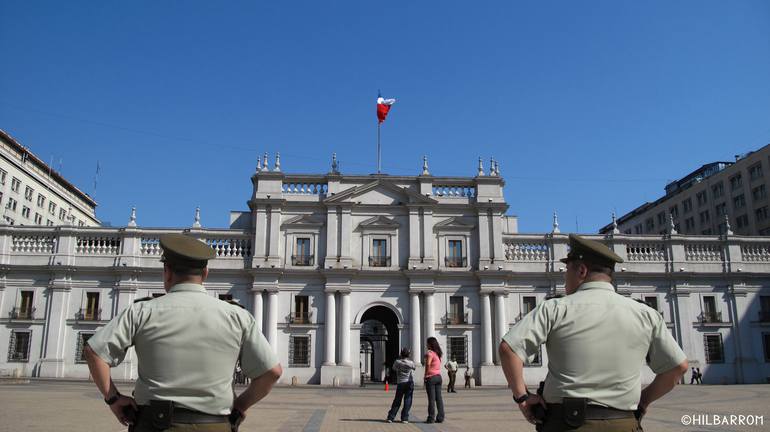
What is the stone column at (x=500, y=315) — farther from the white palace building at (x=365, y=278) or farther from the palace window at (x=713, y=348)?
the palace window at (x=713, y=348)

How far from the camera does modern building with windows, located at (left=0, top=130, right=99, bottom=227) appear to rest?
61.2 m

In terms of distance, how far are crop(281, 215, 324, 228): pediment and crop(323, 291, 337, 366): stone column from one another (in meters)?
4.59

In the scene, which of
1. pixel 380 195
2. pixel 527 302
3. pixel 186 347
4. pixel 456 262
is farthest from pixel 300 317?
pixel 186 347

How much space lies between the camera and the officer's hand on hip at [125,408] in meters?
4.17

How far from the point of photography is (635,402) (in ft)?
14.7

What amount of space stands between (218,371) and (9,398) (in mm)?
20022

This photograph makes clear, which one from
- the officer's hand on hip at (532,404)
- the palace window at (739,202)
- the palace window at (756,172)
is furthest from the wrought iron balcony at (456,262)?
the officer's hand on hip at (532,404)

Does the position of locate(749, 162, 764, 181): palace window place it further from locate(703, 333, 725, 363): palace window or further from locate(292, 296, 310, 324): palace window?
locate(292, 296, 310, 324): palace window

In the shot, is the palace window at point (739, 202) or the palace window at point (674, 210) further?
the palace window at point (674, 210)

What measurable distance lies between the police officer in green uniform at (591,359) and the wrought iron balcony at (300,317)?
36710 millimetres

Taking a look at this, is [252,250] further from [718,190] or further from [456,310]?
[718,190]

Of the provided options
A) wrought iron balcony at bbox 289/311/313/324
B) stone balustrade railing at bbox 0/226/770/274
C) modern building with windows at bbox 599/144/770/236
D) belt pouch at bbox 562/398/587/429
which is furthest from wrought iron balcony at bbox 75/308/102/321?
modern building with windows at bbox 599/144/770/236

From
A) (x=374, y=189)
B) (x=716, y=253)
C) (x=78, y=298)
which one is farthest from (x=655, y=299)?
(x=78, y=298)

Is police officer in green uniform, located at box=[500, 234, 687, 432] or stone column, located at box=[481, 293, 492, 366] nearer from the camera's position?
police officer in green uniform, located at box=[500, 234, 687, 432]
